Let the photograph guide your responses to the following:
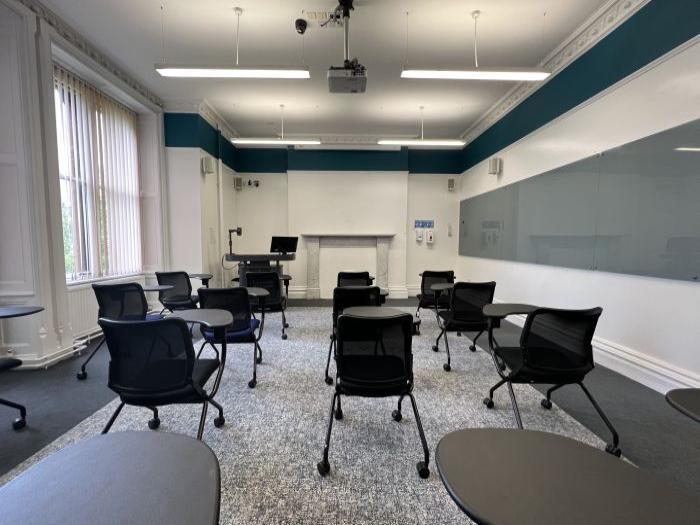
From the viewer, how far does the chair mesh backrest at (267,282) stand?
4.14 metres

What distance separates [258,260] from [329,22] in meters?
3.40

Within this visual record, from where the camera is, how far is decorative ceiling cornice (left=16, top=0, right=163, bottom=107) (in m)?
3.37

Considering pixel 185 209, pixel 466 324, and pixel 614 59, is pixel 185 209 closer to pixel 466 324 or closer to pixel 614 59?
pixel 466 324

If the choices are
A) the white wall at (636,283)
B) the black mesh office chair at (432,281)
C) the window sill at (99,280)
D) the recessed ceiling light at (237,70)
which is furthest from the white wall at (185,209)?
the white wall at (636,283)

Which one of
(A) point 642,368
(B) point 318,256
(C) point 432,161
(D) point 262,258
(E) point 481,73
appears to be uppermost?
(C) point 432,161

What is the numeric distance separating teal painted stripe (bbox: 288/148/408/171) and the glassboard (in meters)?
3.22

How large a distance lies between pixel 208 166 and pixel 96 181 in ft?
6.14

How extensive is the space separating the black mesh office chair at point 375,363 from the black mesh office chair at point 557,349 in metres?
0.77

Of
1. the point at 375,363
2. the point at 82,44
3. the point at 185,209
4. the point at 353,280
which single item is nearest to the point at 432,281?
the point at 353,280

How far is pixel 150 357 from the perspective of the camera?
1800 mm

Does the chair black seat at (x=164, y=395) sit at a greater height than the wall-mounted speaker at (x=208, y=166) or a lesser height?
lesser

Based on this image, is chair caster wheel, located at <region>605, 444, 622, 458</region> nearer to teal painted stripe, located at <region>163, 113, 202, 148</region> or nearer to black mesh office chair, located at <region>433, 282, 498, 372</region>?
black mesh office chair, located at <region>433, 282, 498, 372</region>

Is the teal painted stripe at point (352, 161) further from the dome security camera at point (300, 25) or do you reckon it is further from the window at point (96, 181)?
the dome security camera at point (300, 25)

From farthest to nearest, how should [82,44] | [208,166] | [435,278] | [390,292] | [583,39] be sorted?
[390,292], [208,166], [435,278], [82,44], [583,39]
